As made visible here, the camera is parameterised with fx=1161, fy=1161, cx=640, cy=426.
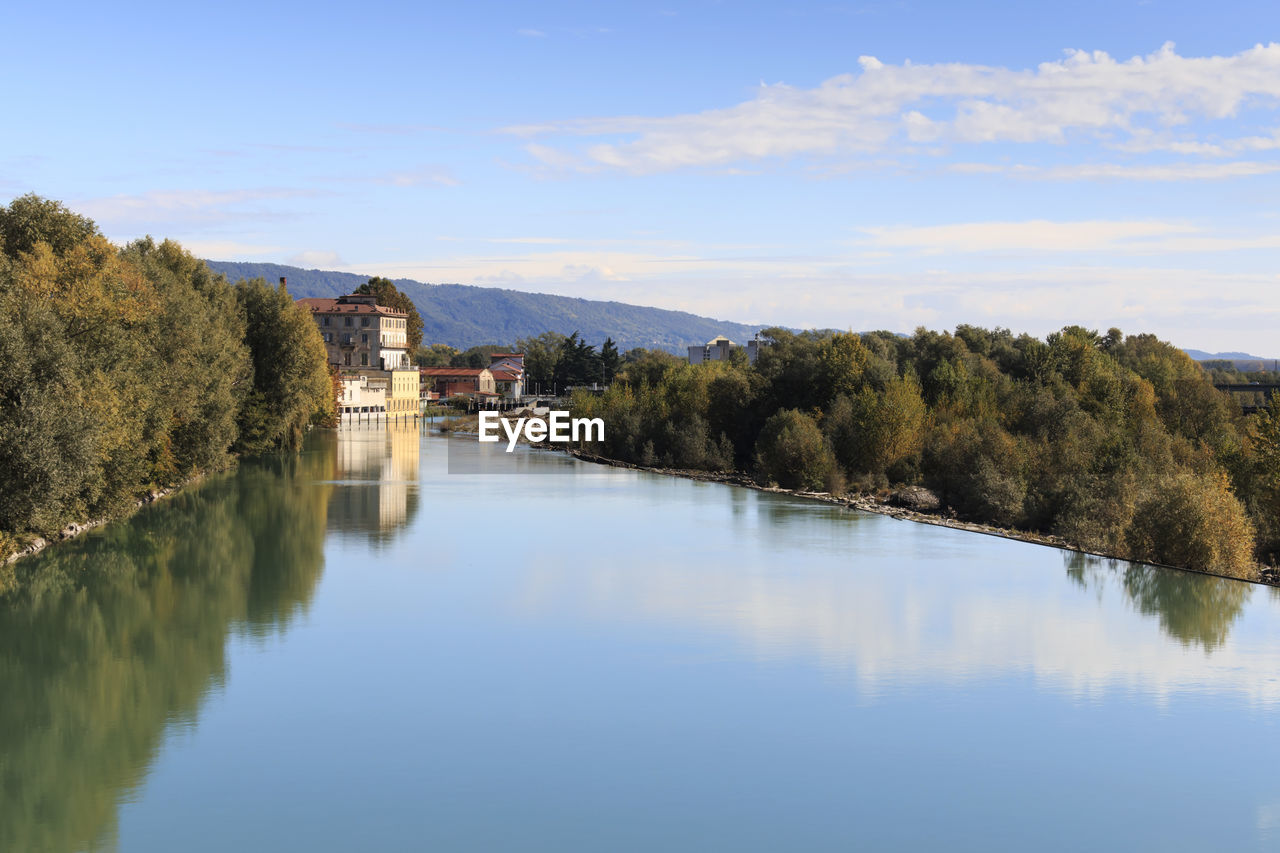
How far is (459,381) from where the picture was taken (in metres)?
116

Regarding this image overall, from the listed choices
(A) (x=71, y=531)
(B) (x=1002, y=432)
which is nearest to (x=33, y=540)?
(A) (x=71, y=531)

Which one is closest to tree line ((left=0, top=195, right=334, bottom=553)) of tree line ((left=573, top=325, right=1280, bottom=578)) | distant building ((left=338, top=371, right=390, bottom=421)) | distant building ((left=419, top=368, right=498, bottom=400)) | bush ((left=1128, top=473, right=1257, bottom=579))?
tree line ((left=573, top=325, right=1280, bottom=578))

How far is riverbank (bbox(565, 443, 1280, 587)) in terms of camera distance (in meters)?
24.8

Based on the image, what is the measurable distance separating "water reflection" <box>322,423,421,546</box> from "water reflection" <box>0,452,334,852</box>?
1.30 metres

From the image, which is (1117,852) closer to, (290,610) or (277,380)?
(290,610)

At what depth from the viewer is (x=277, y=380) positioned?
4600 cm

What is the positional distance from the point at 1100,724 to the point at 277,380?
37692mm

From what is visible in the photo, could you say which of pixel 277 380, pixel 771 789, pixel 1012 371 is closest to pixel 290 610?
pixel 771 789

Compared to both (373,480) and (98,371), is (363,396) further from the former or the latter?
(98,371)

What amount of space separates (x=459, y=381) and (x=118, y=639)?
98.7 metres

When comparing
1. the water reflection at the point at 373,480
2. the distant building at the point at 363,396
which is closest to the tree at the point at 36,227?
the water reflection at the point at 373,480

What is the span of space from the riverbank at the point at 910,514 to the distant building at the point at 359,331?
40555mm

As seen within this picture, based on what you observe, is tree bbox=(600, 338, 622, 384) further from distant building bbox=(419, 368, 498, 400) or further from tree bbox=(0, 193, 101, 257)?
tree bbox=(0, 193, 101, 257)

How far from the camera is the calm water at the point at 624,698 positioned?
11492mm
